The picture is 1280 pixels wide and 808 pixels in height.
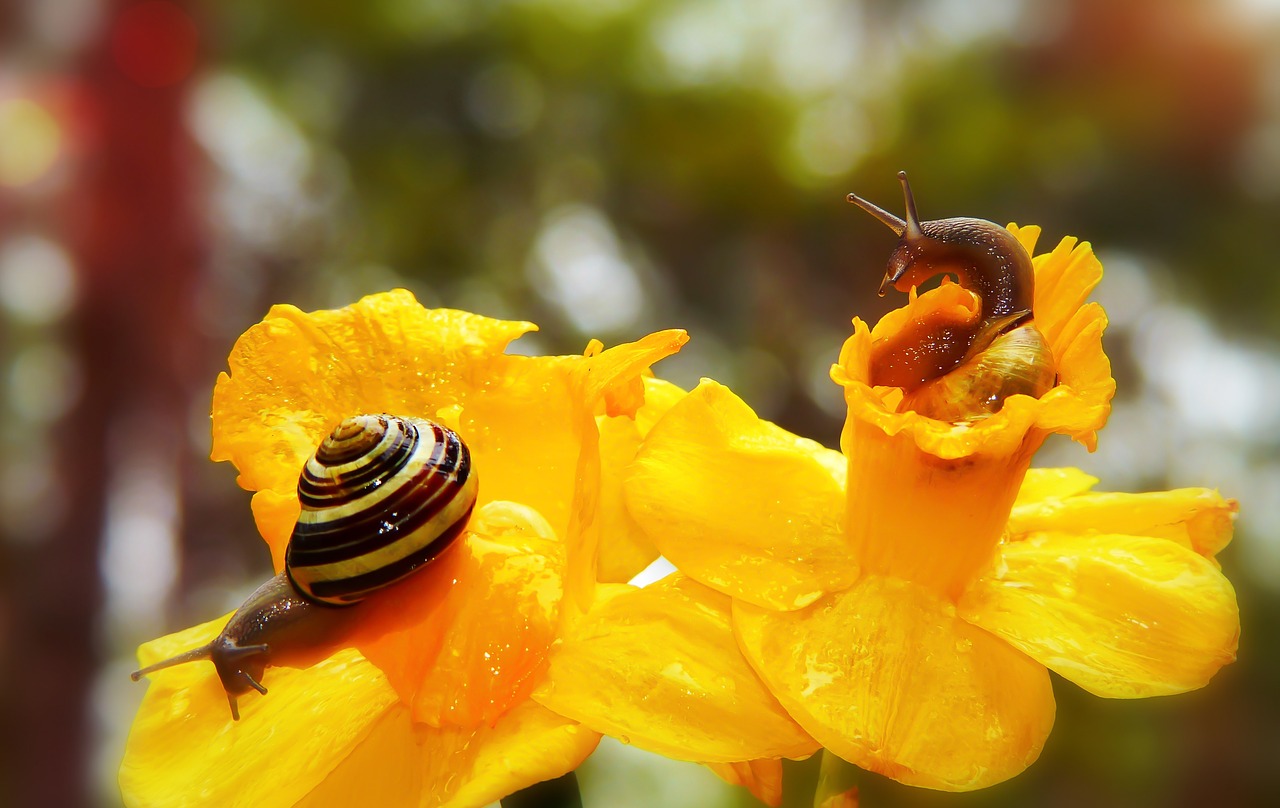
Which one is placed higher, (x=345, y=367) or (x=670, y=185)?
(x=345, y=367)

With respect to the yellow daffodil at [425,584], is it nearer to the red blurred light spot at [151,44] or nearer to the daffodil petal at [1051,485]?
the daffodil petal at [1051,485]

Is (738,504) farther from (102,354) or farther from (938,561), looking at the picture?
(102,354)

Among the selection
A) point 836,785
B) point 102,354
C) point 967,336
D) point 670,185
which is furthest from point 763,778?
point 670,185

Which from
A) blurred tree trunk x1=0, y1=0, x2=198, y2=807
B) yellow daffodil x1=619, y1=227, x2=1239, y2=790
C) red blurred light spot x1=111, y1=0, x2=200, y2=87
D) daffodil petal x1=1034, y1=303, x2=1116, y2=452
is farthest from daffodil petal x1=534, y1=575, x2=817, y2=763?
red blurred light spot x1=111, y1=0, x2=200, y2=87

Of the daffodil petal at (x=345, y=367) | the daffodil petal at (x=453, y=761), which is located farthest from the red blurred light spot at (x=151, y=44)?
the daffodil petal at (x=453, y=761)

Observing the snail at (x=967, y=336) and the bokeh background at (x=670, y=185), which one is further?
the bokeh background at (x=670, y=185)

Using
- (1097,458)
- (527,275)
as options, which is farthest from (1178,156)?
(527,275)
